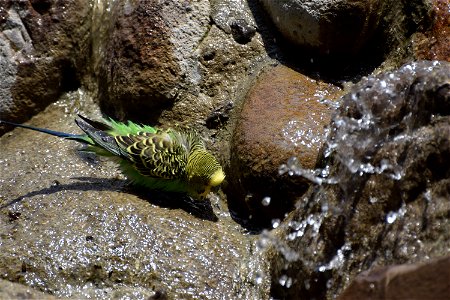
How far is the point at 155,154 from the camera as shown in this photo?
5.09 metres

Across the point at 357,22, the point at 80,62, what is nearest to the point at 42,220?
the point at 80,62

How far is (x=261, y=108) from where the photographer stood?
5.05 m

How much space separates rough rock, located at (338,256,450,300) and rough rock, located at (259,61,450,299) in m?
0.43

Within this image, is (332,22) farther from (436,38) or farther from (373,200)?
(373,200)

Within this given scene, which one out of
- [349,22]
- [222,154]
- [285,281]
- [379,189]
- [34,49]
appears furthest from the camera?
[34,49]

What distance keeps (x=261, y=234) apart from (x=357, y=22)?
4.96 ft

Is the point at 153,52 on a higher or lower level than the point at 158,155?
higher

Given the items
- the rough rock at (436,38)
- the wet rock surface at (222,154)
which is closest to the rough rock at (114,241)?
the wet rock surface at (222,154)

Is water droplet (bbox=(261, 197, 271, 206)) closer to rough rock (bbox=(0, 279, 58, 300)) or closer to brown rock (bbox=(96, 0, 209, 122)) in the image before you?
brown rock (bbox=(96, 0, 209, 122))

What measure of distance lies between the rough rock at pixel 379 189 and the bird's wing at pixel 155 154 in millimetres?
1239

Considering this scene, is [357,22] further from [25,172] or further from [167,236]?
[25,172]

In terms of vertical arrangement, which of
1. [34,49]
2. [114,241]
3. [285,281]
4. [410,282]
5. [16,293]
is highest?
[410,282]

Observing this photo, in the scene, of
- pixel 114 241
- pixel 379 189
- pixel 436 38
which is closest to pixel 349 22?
pixel 436 38

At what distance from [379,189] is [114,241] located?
1.69m
